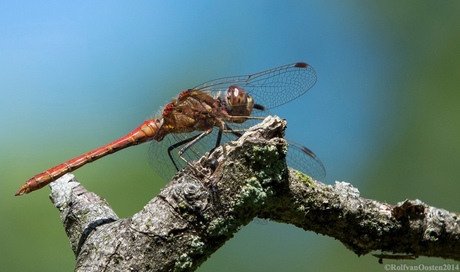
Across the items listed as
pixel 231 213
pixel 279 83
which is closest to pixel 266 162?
pixel 231 213

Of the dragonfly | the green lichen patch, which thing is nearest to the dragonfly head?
the dragonfly

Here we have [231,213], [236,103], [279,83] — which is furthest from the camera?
[279,83]

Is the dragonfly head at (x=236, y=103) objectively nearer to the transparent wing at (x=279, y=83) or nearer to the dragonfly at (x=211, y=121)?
the dragonfly at (x=211, y=121)

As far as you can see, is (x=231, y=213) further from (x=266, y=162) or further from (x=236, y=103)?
(x=236, y=103)

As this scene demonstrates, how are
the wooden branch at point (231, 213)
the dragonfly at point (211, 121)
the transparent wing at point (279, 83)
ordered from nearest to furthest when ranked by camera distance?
the wooden branch at point (231, 213)
the dragonfly at point (211, 121)
the transparent wing at point (279, 83)

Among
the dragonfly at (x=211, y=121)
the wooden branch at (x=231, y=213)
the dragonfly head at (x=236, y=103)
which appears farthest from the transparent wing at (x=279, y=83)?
the wooden branch at (x=231, y=213)

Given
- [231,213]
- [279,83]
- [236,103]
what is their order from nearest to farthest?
[231,213], [236,103], [279,83]
